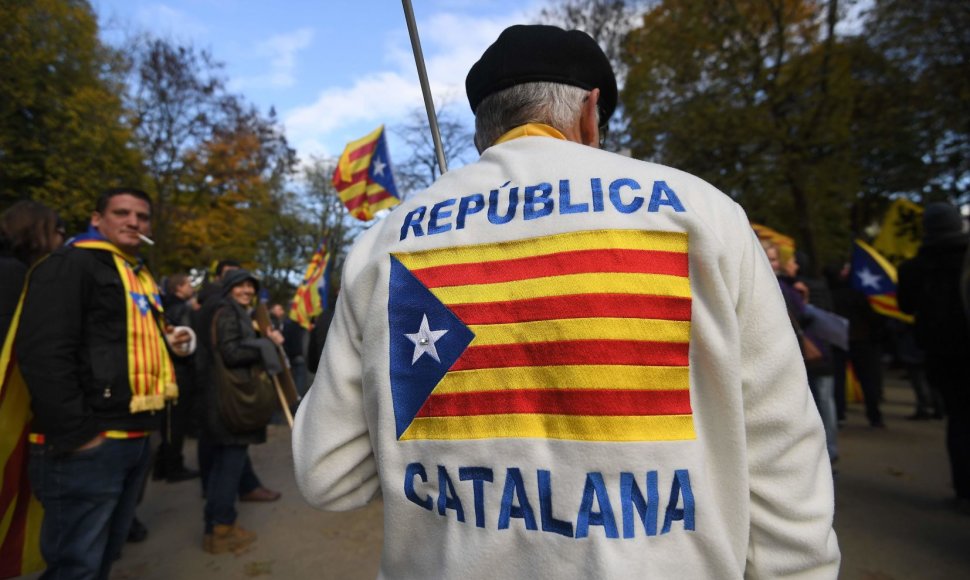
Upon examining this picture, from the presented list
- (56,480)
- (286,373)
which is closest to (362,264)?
(56,480)

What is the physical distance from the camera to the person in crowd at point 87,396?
2414 mm

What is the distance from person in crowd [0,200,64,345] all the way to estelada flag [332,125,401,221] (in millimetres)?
4988

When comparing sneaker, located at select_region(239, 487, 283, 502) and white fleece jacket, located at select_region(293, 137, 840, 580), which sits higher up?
white fleece jacket, located at select_region(293, 137, 840, 580)

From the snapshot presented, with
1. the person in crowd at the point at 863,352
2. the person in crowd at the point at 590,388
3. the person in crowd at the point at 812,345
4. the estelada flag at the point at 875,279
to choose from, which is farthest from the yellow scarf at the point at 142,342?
the person in crowd at the point at 863,352

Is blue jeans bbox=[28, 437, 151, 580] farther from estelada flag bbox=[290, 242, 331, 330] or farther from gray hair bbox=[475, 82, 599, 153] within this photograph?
estelada flag bbox=[290, 242, 331, 330]

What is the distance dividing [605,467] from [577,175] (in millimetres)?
520

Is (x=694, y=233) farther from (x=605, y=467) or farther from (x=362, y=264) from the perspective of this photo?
(x=362, y=264)

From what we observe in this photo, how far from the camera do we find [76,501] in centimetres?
249

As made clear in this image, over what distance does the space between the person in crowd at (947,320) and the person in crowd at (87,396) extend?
4.77 meters

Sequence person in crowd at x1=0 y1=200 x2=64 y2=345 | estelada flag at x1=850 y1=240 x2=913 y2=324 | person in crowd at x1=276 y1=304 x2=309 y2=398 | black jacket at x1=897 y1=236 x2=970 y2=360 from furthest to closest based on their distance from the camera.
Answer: person in crowd at x1=276 y1=304 x2=309 y2=398
estelada flag at x1=850 y1=240 x2=913 y2=324
black jacket at x1=897 y1=236 x2=970 y2=360
person in crowd at x1=0 y1=200 x2=64 y2=345

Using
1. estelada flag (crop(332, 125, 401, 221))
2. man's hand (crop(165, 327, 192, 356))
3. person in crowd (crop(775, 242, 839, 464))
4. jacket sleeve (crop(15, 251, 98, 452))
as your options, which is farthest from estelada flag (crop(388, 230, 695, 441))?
estelada flag (crop(332, 125, 401, 221))

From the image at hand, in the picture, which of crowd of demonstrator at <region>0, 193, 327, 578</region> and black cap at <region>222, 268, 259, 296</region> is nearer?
crowd of demonstrator at <region>0, 193, 327, 578</region>

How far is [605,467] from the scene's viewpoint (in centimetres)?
97

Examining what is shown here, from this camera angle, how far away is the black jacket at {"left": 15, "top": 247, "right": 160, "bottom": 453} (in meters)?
2.40
